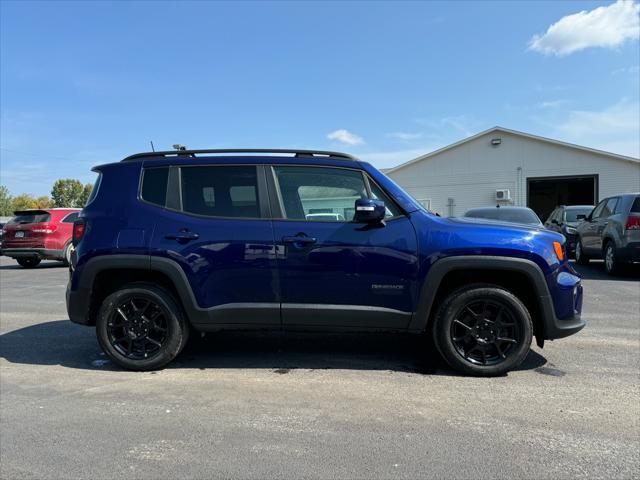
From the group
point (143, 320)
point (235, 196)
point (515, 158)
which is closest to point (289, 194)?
point (235, 196)

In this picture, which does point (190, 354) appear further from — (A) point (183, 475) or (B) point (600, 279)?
(B) point (600, 279)

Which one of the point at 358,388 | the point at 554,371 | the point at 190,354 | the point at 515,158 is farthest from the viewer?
the point at 515,158

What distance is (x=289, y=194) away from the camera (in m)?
4.28

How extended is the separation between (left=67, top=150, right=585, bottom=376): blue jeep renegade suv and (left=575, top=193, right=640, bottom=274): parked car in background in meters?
6.40

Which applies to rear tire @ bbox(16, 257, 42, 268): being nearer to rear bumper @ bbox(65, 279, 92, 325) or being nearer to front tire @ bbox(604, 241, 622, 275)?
rear bumper @ bbox(65, 279, 92, 325)

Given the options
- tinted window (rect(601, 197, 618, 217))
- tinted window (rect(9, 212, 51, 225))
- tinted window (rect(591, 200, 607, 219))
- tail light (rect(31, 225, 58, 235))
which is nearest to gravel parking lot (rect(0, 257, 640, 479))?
tinted window (rect(601, 197, 618, 217))

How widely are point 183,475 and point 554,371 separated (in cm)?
325

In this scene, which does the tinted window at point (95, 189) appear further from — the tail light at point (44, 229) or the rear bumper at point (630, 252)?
the tail light at point (44, 229)

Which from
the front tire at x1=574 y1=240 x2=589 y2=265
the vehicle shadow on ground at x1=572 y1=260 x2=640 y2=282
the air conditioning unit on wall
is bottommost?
the vehicle shadow on ground at x1=572 y1=260 x2=640 y2=282

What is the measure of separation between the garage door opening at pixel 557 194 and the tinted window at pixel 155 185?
26230 mm

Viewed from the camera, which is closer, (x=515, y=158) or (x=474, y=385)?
(x=474, y=385)

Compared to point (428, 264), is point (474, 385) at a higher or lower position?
lower

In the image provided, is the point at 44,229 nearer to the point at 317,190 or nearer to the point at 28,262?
the point at 28,262

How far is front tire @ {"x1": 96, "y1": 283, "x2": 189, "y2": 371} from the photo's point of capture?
4262 mm
